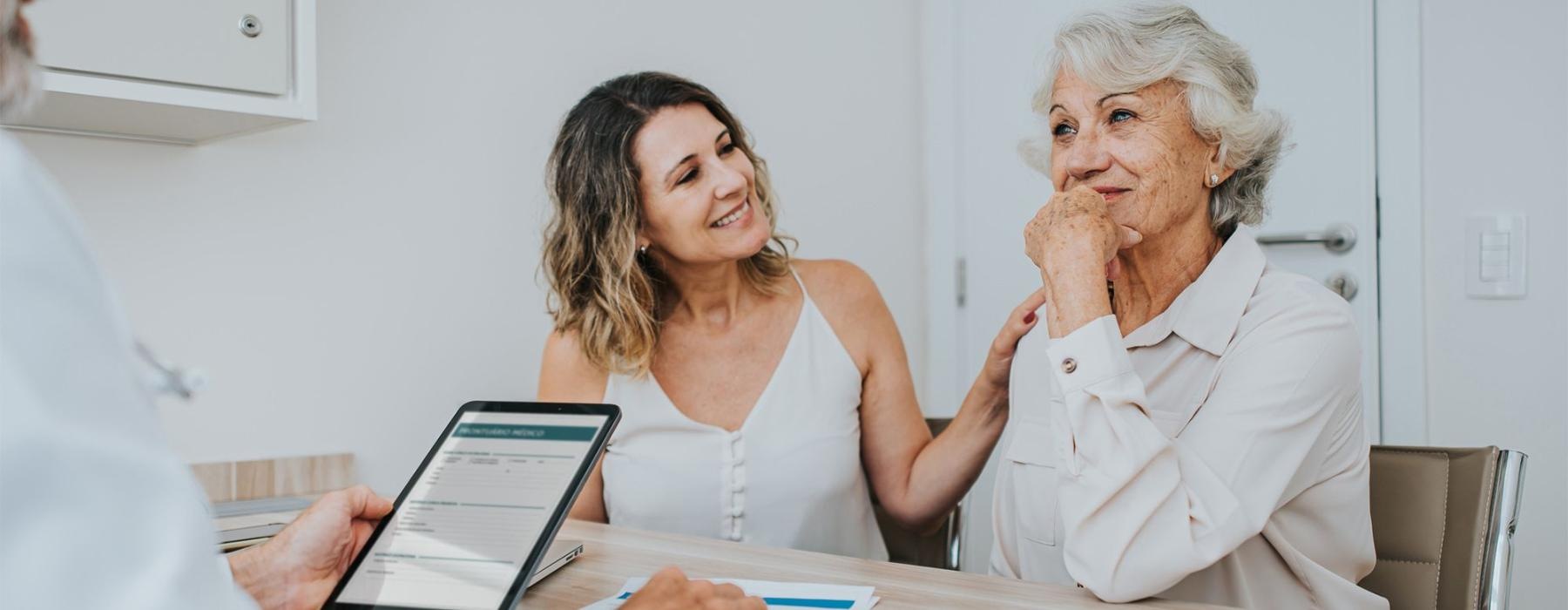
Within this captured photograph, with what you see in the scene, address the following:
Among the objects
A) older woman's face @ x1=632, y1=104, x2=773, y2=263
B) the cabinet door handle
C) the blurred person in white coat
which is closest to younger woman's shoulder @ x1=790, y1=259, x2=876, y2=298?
older woman's face @ x1=632, y1=104, x2=773, y2=263

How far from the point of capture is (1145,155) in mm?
1396

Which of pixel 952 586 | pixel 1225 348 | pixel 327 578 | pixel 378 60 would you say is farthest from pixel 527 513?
A: pixel 378 60

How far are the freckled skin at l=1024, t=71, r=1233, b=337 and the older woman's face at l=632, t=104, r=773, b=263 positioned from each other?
53cm

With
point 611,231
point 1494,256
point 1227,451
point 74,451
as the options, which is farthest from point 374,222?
point 1494,256

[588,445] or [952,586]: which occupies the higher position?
[588,445]

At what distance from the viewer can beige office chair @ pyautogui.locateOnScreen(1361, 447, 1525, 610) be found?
1.21 meters

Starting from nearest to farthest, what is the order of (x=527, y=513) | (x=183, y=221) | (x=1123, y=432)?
(x=527, y=513) < (x=1123, y=432) < (x=183, y=221)

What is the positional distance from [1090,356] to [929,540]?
Result: 0.79 meters

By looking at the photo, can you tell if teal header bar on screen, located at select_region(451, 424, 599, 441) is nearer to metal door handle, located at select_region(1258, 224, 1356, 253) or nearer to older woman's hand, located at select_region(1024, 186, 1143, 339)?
older woman's hand, located at select_region(1024, 186, 1143, 339)

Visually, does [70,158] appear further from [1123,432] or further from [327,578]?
[1123,432]

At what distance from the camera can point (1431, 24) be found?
229 cm

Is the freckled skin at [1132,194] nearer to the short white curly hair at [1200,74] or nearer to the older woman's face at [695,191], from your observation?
the short white curly hair at [1200,74]

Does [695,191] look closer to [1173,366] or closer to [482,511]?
[1173,366]

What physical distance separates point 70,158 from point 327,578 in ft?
3.26
